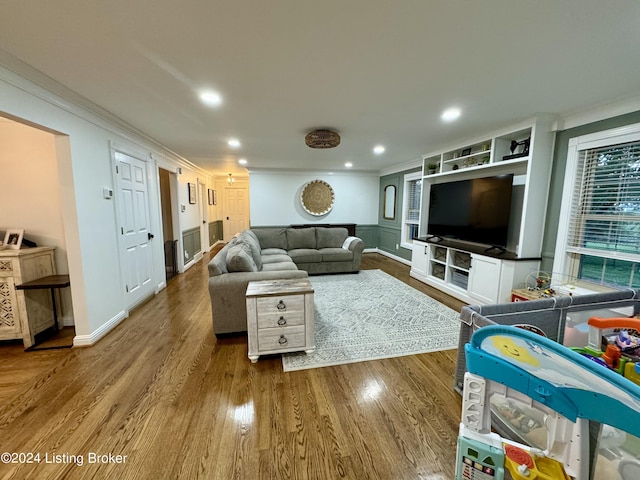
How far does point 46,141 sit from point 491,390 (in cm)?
410

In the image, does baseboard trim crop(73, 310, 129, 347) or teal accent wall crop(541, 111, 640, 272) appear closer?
baseboard trim crop(73, 310, 129, 347)

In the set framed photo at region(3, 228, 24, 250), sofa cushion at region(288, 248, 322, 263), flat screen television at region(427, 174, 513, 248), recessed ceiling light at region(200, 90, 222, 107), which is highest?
recessed ceiling light at region(200, 90, 222, 107)

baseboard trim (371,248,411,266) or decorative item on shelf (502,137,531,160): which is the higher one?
decorative item on shelf (502,137,531,160)

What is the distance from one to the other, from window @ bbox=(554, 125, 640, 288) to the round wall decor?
4.73 meters

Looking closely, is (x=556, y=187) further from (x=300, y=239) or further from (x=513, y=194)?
(x=300, y=239)

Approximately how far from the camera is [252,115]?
271cm

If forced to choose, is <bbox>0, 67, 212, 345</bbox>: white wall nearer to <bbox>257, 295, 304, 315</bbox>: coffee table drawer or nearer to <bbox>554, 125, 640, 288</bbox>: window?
<bbox>257, 295, 304, 315</bbox>: coffee table drawer

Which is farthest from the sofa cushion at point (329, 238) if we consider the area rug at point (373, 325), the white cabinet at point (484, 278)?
the white cabinet at point (484, 278)

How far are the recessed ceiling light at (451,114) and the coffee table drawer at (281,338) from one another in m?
2.58

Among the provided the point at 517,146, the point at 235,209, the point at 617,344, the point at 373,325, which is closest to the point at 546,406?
the point at 617,344

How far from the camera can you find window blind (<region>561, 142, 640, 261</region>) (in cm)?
233

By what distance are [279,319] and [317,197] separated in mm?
4855

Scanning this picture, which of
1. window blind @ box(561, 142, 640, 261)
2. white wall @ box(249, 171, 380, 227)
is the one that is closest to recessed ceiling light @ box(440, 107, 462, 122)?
window blind @ box(561, 142, 640, 261)

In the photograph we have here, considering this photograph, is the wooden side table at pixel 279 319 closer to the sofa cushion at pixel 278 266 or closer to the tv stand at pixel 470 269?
the sofa cushion at pixel 278 266
